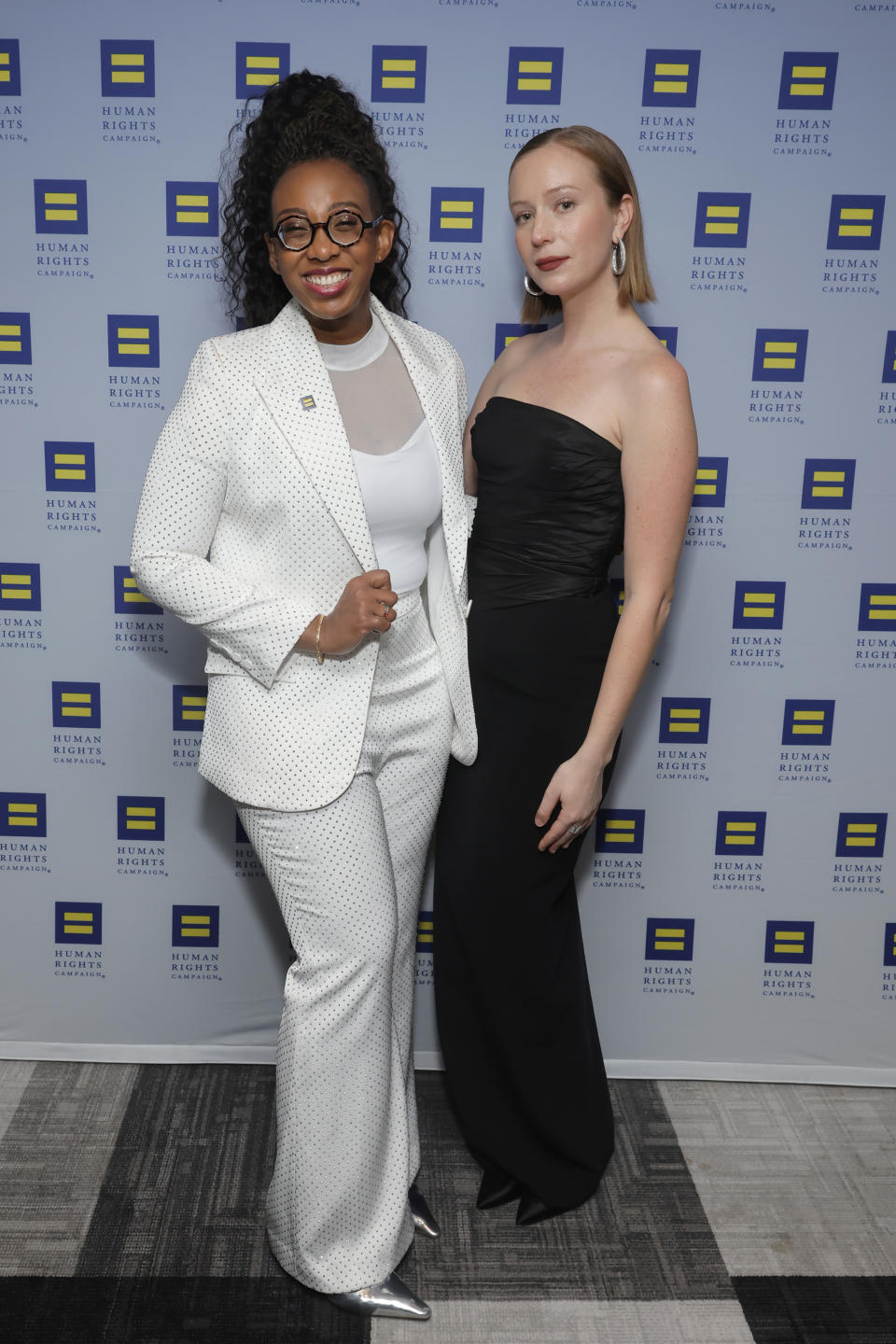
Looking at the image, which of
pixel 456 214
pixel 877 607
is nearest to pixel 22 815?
pixel 456 214

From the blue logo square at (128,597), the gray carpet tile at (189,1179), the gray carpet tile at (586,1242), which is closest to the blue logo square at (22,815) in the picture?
the blue logo square at (128,597)

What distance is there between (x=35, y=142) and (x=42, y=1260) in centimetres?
209

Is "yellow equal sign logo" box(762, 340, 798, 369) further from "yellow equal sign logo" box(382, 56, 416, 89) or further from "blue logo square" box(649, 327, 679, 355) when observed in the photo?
Answer: "yellow equal sign logo" box(382, 56, 416, 89)

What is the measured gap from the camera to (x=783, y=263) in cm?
231

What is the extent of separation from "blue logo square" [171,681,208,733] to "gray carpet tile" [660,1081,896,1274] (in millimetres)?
1352

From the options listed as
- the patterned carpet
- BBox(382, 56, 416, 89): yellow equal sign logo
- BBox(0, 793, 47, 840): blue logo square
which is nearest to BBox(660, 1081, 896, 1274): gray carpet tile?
the patterned carpet

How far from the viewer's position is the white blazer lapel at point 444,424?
1918mm

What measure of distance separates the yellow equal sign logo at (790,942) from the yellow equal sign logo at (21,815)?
5.58 ft

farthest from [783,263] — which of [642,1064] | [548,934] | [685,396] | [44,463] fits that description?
[642,1064]

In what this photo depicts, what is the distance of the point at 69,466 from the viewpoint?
7.85ft

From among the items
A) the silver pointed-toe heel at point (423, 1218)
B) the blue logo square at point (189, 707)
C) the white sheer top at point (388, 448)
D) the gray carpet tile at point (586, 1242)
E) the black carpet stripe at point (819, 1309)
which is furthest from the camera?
the blue logo square at point (189, 707)

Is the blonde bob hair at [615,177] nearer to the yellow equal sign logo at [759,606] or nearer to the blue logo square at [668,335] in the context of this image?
the blue logo square at [668,335]

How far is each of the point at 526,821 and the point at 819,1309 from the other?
3.19ft

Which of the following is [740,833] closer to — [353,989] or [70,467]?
[353,989]
